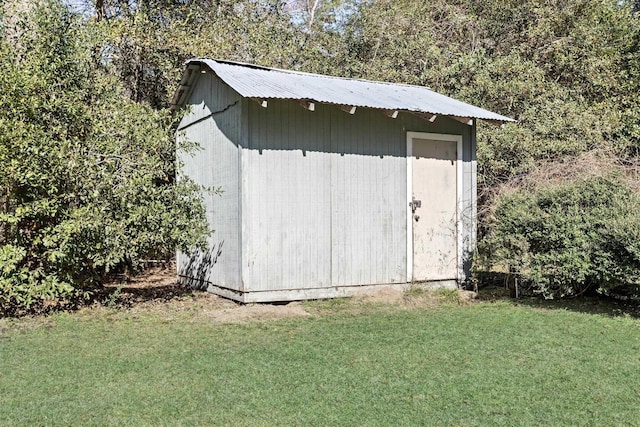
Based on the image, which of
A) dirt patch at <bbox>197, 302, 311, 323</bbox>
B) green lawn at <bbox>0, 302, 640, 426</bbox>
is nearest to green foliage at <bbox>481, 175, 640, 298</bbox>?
green lawn at <bbox>0, 302, 640, 426</bbox>

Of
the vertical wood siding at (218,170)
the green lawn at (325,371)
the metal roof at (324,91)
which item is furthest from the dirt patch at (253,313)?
the metal roof at (324,91)

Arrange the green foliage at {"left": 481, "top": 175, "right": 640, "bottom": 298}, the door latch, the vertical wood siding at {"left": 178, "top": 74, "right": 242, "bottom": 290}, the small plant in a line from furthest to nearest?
the door latch
the small plant
the vertical wood siding at {"left": 178, "top": 74, "right": 242, "bottom": 290}
the green foliage at {"left": 481, "top": 175, "right": 640, "bottom": 298}

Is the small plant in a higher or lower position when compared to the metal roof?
lower

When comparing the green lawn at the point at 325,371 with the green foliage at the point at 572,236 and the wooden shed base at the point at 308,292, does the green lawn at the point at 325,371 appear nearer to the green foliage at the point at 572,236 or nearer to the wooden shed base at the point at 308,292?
the green foliage at the point at 572,236

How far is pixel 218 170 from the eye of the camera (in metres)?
8.63

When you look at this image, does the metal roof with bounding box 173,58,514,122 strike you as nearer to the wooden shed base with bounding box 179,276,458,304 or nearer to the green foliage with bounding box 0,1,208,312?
the green foliage with bounding box 0,1,208,312

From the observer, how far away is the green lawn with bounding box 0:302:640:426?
3789 millimetres

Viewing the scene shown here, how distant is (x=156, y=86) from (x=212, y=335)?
9.09 meters

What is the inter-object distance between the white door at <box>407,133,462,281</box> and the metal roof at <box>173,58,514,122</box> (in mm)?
557

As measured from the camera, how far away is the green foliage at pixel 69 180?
6797 millimetres

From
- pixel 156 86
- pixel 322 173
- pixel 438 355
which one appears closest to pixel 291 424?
pixel 438 355

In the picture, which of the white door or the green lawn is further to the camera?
the white door

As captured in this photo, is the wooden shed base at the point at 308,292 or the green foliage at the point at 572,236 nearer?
the green foliage at the point at 572,236

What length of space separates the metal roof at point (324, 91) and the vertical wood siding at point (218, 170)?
0.24 metres
